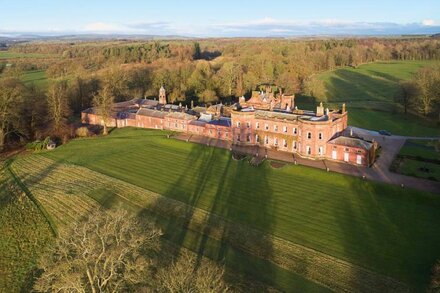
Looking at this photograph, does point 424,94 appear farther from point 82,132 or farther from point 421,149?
point 82,132

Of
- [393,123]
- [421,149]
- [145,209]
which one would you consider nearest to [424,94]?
[393,123]

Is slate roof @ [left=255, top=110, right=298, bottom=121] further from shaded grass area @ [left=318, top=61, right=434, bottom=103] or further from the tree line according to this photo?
shaded grass area @ [left=318, top=61, right=434, bottom=103]

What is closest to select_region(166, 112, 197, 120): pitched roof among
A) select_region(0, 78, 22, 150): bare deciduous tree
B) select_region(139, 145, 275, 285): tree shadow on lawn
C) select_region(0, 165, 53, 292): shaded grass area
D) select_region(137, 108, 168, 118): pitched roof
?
select_region(137, 108, 168, 118): pitched roof

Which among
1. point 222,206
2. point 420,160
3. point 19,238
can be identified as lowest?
point 19,238

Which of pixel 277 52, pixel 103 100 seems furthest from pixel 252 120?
pixel 277 52

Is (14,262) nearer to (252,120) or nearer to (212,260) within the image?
(212,260)

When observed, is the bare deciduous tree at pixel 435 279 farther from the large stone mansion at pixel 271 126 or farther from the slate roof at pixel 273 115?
the slate roof at pixel 273 115
